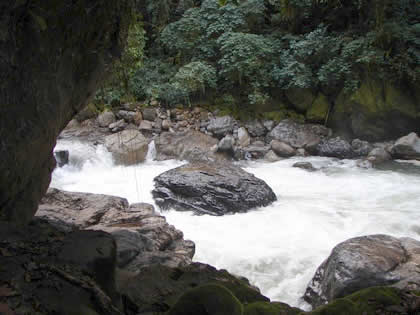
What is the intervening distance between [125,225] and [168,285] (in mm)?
2163

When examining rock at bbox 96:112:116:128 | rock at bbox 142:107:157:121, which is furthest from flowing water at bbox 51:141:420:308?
rock at bbox 142:107:157:121

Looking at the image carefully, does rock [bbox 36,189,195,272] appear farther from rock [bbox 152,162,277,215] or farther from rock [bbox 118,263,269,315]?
rock [bbox 152,162,277,215]

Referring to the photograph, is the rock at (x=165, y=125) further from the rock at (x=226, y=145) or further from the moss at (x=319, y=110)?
the moss at (x=319, y=110)

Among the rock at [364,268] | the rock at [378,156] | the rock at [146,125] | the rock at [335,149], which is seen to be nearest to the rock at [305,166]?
the rock at [335,149]

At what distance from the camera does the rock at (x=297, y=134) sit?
33.0ft

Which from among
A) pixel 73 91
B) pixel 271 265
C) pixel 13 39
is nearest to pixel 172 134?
pixel 271 265

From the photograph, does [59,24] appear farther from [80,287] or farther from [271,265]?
[271,265]

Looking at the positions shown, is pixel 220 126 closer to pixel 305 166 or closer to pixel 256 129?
pixel 256 129

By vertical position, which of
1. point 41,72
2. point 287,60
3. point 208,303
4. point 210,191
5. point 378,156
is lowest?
point 210,191

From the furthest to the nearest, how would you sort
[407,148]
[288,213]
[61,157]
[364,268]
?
1. [407,148]
2. [61,157]
3. [288,213]
4. [364,268]

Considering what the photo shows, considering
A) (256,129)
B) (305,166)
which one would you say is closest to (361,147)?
(305,166)

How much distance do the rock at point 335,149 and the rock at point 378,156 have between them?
53 cm

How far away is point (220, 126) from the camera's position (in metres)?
10.5

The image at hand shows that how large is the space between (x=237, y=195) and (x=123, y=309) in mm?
4448
